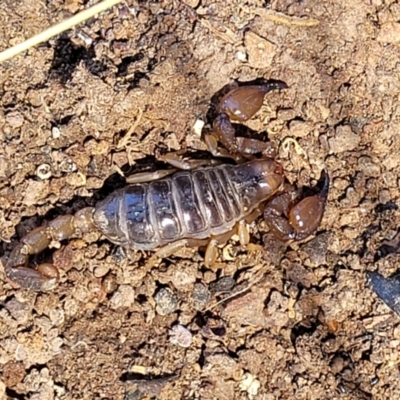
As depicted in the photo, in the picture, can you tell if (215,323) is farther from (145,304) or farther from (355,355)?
(355,355)

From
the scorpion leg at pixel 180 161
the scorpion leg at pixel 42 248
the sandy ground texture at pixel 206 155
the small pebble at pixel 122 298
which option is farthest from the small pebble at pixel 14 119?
the small pebble at pixel 122 298

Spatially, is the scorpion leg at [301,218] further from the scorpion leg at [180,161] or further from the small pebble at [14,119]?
the small pebble at [14,119]

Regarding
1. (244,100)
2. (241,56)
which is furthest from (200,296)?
(241,56)

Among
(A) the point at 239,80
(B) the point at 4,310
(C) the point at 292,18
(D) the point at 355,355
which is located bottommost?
(D) the point at 355,355

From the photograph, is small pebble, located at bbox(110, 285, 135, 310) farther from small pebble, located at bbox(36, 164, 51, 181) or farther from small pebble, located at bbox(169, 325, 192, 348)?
small pebble, located at bbox(36, 164, 51, 181)

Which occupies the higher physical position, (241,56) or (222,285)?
(241,56)

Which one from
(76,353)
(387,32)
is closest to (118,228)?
(76,353)

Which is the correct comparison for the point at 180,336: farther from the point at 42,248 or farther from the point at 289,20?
the point at 289,20
